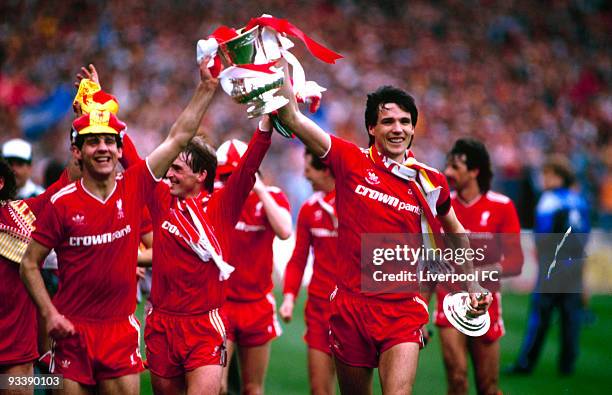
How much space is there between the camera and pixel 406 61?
26.2 m

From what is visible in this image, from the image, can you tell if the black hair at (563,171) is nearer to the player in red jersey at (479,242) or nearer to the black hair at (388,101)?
the player in red jersey at (479,242)

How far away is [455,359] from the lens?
7750 millimetres

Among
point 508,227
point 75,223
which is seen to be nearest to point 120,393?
point 75,223

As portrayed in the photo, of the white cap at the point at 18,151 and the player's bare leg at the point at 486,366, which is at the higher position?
the white cap at the point at 18,151

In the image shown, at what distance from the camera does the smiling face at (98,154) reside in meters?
5.54

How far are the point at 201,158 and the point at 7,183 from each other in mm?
1410

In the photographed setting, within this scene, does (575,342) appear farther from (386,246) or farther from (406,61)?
(406,61)

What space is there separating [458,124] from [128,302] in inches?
746

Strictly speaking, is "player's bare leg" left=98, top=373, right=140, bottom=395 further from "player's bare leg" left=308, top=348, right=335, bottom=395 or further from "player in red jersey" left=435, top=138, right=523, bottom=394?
"player in red jersey" left=435, top=138, right=523, bottom=394

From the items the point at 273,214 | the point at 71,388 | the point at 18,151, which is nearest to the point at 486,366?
the point at 273,214

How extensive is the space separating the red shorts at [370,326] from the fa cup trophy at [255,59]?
1.43 metres

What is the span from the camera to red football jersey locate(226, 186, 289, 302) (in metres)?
7.75

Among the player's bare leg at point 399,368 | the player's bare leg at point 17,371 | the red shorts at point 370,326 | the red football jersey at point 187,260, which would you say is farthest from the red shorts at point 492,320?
the player's bare leg at point 17,371

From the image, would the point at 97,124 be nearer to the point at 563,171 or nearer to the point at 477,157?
the point at 477,157
